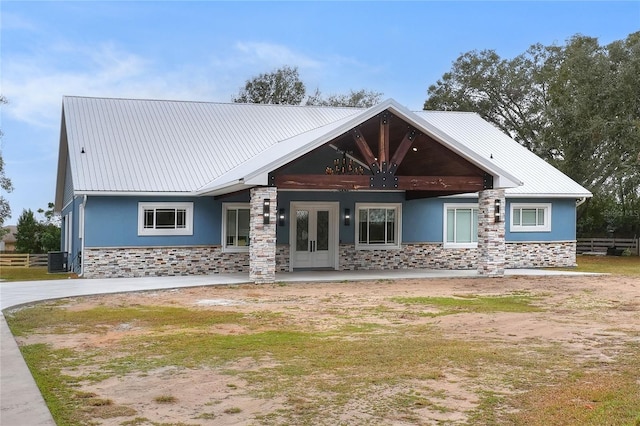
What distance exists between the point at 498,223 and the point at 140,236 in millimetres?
10250

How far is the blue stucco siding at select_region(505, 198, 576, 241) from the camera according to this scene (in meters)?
23.1

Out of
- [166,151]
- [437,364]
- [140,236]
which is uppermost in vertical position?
[166,151]

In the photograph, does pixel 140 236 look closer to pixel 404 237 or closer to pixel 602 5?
pixel 404 237

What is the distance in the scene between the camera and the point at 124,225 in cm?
1919

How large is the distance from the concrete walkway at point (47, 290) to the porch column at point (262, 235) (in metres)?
0.52

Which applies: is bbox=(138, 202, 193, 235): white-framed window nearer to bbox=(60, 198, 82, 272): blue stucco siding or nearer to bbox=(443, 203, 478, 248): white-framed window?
bbox=(60, 198, 82, 272): blue stucco siding

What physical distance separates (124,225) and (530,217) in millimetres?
13476

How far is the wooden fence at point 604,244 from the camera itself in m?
33.1

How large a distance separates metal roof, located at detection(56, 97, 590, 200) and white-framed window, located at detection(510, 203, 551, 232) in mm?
675

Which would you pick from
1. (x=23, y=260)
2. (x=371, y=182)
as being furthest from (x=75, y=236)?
(x=23, y=260)

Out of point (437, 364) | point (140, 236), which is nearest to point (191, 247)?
point (140, 236)

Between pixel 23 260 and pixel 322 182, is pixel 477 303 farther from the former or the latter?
pixel 23 260

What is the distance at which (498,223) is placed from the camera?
763 inches

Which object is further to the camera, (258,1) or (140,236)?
(140,236)
